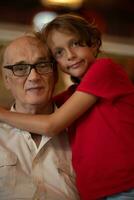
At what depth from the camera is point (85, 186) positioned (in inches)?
58.9

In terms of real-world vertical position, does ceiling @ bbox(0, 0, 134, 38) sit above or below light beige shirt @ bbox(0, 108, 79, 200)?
below

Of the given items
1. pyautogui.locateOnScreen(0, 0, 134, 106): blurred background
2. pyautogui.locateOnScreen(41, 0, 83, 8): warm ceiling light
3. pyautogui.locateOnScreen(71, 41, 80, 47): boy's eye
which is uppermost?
pyautogui.locateOnScreen(71, 41, 80, 47): boy's eye

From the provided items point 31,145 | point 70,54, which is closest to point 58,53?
point 70,54

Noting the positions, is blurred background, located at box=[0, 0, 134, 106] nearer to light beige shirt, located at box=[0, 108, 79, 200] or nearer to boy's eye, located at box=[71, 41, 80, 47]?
boy's eye, located at box=[71, 41, 80, 47]

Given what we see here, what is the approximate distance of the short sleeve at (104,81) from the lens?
1.45m

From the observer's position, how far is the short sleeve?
1.45 metres

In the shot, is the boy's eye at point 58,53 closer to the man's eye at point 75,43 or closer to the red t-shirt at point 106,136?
the man's eye at point 75,43

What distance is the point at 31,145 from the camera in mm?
1575

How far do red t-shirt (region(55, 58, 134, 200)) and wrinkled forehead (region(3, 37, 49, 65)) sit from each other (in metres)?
0.23

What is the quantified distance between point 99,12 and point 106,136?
6.87ft

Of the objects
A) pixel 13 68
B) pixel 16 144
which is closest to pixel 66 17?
pixel 13 68

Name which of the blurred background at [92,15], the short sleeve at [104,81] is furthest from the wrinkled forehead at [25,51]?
the blurred background at [92,15]

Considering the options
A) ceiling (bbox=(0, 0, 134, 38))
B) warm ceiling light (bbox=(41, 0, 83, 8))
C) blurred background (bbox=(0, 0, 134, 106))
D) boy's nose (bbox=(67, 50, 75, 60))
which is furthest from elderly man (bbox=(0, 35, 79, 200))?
warm ceiling light (bbox=(41, 0, 83, 8))

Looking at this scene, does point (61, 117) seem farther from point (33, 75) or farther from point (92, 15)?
point (92, 15)
